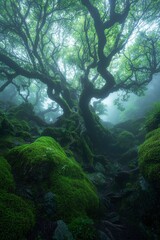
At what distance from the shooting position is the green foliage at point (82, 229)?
4383 mm

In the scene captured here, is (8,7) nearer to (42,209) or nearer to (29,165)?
(29,165)

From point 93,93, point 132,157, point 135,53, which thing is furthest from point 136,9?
point 132,157

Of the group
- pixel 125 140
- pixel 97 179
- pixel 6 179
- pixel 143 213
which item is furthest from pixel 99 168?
pixel 6 179

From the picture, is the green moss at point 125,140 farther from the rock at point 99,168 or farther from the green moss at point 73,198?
the green moss at point 73,198

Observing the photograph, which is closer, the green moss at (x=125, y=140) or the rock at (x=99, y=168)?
the rock at (x=99, y=168)

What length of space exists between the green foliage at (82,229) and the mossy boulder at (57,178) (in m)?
0.19

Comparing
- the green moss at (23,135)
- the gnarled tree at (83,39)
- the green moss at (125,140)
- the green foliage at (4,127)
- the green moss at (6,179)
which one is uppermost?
the gnarled tree at (83,39)

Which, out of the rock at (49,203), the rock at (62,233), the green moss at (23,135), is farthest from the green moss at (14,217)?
the green moss at (23,135)

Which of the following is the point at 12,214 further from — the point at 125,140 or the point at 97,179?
the point at 125,140

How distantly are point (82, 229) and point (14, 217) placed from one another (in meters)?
1.74

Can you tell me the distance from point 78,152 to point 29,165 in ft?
21.0

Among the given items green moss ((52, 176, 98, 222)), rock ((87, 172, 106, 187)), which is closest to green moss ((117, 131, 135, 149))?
rock ((87, 172, 106, 187))

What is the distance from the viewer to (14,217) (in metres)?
3.97

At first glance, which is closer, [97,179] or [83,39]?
[97,179]
